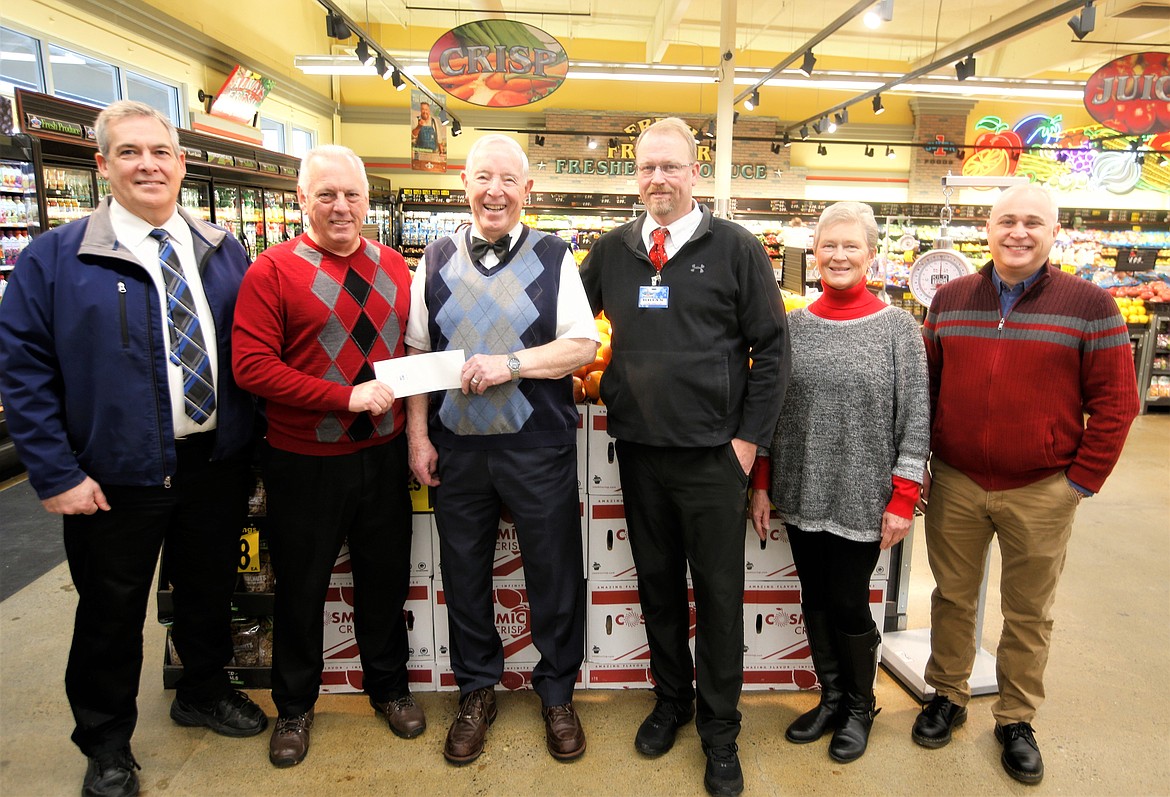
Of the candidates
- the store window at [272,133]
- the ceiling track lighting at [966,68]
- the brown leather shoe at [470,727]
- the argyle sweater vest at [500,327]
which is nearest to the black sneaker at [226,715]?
the brown leather shoe at [470,727]

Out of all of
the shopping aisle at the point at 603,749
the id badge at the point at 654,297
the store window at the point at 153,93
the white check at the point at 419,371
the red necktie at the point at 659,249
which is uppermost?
the store window at the point at 153,93

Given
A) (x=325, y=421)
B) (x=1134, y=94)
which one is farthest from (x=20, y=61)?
(x=1134, y=94)

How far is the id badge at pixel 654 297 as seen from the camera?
7.17ft

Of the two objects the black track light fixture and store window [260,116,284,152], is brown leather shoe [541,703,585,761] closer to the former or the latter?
the black track light fixture

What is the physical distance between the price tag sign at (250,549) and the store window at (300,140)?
1143 centimetres

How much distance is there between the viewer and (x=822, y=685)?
8.32ft

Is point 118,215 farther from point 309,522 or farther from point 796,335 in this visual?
point 796,335

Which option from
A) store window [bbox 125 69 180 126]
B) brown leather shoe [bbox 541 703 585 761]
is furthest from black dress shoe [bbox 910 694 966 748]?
store window [bbox 125 69 180 126]

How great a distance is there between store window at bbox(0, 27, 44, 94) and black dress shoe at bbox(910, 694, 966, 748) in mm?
7681

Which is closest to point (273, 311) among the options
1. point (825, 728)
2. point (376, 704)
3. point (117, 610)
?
point (117, 610)

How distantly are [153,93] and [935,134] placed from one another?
44.5 ft

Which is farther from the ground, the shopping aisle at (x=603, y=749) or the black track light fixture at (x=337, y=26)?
the black track light fixture at (x=337, y=26)

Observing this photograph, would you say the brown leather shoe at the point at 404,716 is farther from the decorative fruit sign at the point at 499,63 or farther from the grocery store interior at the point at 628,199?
the decorative fruit sign at the point at 499,63

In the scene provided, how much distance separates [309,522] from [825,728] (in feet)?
6.15
